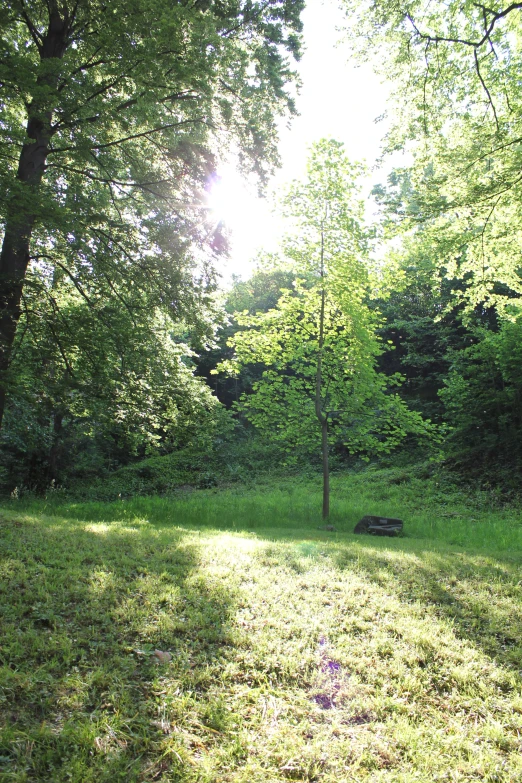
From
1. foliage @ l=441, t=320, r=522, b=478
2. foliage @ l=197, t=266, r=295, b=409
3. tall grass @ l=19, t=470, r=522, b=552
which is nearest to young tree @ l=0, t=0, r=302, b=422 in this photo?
tall grass @ l=19, t=470, r=522, b=552

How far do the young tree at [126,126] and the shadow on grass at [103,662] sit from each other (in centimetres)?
392

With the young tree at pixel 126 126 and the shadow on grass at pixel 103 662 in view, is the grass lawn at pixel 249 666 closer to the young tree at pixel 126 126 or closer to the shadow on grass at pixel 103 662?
the shadow on grass at pixel 103 662

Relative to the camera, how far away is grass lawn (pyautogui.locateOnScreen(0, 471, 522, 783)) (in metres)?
2.21

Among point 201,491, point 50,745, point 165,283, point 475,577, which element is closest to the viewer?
point 50,745

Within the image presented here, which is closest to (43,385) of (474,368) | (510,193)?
(510,193)

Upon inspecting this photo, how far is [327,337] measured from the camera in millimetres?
10422

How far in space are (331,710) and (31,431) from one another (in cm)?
1181

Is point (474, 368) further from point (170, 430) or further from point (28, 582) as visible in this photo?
point (28, 582)

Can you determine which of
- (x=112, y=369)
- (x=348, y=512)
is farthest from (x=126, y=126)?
(x=348, y=512)

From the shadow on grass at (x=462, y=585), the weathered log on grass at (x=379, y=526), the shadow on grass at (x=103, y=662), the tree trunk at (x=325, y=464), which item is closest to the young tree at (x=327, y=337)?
the tree trunk at (x=325, y=464)

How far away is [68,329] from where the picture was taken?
7941mm

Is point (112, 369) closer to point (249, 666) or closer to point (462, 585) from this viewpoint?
point (249, 666)

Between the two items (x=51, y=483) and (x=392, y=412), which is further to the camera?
(x=51, y=483)

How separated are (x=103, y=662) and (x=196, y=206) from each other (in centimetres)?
Result: 862
